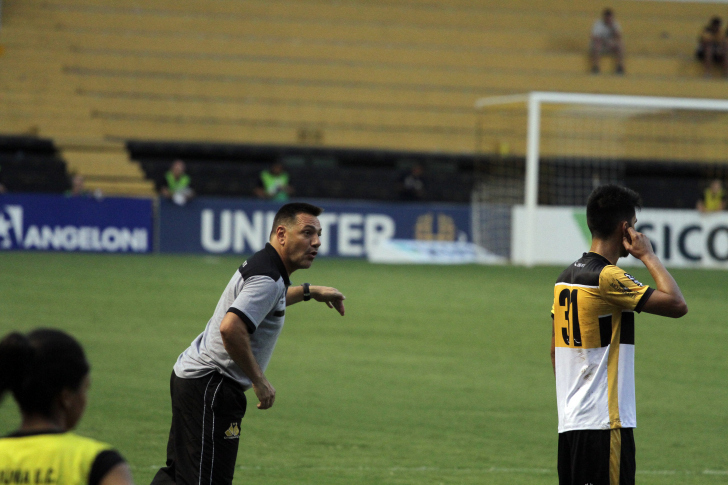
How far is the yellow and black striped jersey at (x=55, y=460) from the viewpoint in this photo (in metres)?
2.65

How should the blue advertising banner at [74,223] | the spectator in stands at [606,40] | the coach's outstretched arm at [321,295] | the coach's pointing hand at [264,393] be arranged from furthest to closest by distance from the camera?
the spectator in stands at [606,40] → the blue advertising banner at [74,223] → the coach's outstretched arm at [321,295] → the coach's pointing hand at [264,393]

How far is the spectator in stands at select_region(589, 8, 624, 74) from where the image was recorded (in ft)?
103

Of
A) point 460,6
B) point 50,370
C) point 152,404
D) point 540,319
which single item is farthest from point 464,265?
point 50,370

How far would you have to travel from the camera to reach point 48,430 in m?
2.69

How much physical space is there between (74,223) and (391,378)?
15093 mm

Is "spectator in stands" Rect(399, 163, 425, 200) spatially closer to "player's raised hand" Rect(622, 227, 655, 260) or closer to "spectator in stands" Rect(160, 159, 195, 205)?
"spectator in stands" Rect(160, 159, 195, 205)

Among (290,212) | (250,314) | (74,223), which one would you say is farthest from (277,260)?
(74,223)

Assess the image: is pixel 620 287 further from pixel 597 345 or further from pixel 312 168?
pixel 312 168

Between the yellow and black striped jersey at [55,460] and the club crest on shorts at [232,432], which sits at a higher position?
the yellow and black striped jersey at [55,460]

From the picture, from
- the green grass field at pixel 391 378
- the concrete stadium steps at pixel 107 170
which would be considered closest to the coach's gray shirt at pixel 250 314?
the green grass field at pixel 391 378

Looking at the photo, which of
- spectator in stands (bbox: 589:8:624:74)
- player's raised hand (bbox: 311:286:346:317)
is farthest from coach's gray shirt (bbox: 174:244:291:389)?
spectator in stands (bbox: 589:8:624:74)

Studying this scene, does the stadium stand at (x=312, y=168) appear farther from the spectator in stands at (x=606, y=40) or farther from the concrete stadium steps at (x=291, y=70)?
the spectator in stands at (x=606, y=40)

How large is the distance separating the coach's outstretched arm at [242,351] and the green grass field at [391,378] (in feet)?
7.25

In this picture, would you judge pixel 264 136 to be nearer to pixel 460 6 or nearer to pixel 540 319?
pixel 460 6
